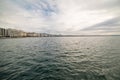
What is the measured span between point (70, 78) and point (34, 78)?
12.8ft

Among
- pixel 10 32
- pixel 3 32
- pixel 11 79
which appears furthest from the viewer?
pixel 10 32

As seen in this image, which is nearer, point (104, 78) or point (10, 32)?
point (104, 78)

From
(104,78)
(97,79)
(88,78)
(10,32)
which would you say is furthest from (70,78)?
(10,32)

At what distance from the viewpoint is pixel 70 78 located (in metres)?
9.05

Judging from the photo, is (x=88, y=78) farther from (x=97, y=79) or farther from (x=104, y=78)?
(x=104, y=78)

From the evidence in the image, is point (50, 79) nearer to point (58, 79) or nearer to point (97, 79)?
point (58, 79)

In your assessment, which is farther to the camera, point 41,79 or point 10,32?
point 10,32

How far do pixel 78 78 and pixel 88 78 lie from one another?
1081 millimetres

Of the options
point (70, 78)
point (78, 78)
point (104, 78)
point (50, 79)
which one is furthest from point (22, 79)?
point (104, 78)

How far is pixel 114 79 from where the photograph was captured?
28.8 feet

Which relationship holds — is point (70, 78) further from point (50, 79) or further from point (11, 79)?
point (11, 79)

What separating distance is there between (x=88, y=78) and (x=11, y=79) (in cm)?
818

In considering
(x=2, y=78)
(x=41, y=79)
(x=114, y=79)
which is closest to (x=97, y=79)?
(x=114, y=79)

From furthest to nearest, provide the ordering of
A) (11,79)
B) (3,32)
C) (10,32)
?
(10,32), (3,32), (11,79)
